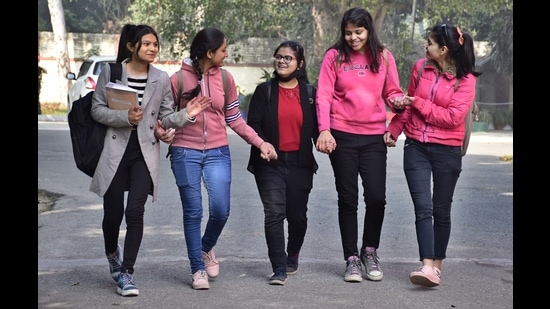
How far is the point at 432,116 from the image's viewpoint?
6777 mm

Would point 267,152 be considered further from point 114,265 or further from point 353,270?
point 114,265

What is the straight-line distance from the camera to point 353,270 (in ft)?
22.8

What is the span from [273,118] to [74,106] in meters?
1.29

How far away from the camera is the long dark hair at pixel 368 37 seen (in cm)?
681

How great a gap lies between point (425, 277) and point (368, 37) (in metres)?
1.59

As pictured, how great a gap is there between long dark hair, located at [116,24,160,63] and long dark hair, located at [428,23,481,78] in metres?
1.83

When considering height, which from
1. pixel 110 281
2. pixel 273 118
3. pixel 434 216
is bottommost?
pixel 110 281

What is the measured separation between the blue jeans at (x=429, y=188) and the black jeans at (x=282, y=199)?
71 centimetres

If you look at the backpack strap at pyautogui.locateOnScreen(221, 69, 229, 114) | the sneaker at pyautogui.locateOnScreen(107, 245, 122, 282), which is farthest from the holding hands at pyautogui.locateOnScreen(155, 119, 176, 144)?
the sneaker at pyautogui.locateOnScreen(107, 245, 122, 282)

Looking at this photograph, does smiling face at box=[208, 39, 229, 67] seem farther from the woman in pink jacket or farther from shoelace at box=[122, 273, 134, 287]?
shoelace at box=[122, 273, 134, 287]

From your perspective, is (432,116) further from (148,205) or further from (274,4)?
(274,4)

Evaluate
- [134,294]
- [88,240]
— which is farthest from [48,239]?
[134,294]

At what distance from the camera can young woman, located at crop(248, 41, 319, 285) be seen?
22.7ft

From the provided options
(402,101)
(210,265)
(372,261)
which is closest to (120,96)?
(210,265)
